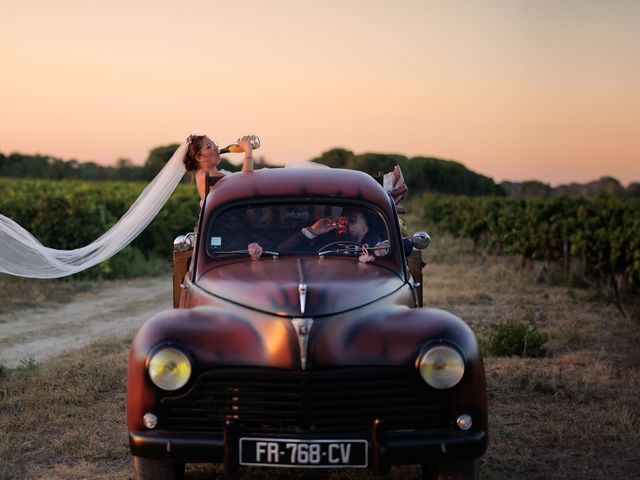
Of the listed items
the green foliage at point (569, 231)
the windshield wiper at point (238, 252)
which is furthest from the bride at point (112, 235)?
the green foliage at point (569, 231)

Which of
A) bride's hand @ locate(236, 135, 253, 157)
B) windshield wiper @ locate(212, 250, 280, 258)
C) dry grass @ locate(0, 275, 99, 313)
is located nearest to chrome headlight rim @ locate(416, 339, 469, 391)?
windshield wiper @ locate(212, 250, 280, 258)

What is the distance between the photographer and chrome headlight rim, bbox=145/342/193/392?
187 inches

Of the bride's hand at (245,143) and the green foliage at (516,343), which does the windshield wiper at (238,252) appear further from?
the green foliage at (516,343)

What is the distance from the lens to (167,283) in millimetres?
19203

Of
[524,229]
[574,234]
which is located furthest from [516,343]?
[524,229]

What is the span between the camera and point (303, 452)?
15.1 ft

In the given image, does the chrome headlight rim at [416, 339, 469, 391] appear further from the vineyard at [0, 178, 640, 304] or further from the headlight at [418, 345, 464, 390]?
the vineyard at [0, 178, 640, 304]

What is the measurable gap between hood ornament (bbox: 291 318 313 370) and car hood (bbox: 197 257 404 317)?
79mm

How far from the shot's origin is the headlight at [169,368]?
15.6 ft

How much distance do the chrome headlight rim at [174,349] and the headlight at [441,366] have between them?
120cm

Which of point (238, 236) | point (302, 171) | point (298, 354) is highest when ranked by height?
point (302, 171)

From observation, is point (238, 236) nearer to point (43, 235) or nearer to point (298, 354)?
point (298, 354)

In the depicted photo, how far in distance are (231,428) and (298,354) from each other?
508 mm

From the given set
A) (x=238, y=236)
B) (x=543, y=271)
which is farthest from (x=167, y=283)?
(x=238, y=236)
